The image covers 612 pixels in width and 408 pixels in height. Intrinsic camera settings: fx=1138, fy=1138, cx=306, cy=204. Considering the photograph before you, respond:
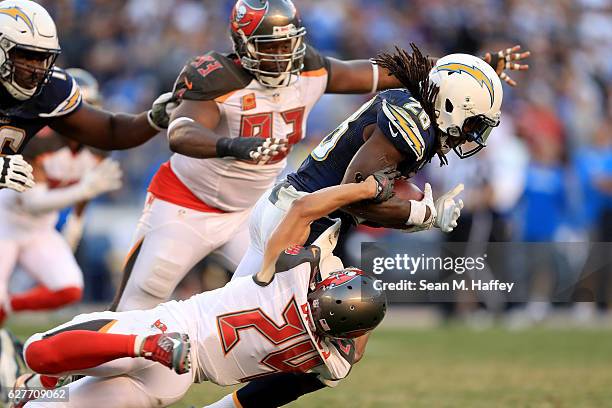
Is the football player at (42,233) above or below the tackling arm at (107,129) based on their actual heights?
below

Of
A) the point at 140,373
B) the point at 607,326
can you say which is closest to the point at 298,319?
the point at 140,373

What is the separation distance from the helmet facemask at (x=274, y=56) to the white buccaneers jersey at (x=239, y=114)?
0.28 ft

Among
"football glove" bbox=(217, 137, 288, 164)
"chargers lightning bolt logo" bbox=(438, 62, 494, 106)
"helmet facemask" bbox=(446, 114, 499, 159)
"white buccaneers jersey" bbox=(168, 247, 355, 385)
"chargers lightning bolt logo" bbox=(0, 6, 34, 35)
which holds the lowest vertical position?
"white buccaneers jersey" bbox=(168, 247, 355, 385)

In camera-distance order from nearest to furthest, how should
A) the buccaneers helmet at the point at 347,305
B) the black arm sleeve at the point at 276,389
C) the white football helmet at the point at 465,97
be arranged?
the buccaneers helmet at the point at 347,305 < the white football helmet at the point at 465,97 < the black arm sleeve at the point at 276,389

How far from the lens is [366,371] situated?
8578 mm

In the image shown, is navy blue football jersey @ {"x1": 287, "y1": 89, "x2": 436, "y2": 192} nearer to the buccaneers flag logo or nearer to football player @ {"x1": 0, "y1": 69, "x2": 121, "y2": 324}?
the buccaneers flag logo

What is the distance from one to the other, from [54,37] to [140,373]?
7.24ft

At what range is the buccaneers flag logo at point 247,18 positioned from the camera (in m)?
6.22

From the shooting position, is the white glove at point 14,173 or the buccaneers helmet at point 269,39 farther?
the buccaneers helmet at point 269,39

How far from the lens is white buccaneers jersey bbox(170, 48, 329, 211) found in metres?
6.31

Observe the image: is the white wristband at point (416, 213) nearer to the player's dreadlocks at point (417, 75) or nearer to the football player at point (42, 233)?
the player's dreadlocks at point (417, 75)

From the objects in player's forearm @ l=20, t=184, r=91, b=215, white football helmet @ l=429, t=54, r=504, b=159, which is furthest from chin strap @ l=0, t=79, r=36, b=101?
white football helmet @ l=429, t=54, r=504, b=159

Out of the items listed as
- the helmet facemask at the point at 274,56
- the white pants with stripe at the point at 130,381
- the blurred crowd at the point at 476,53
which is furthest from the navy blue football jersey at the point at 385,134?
the blurred crowd at the point at 476,53

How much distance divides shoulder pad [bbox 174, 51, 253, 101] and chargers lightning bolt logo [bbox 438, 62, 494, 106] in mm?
1541
